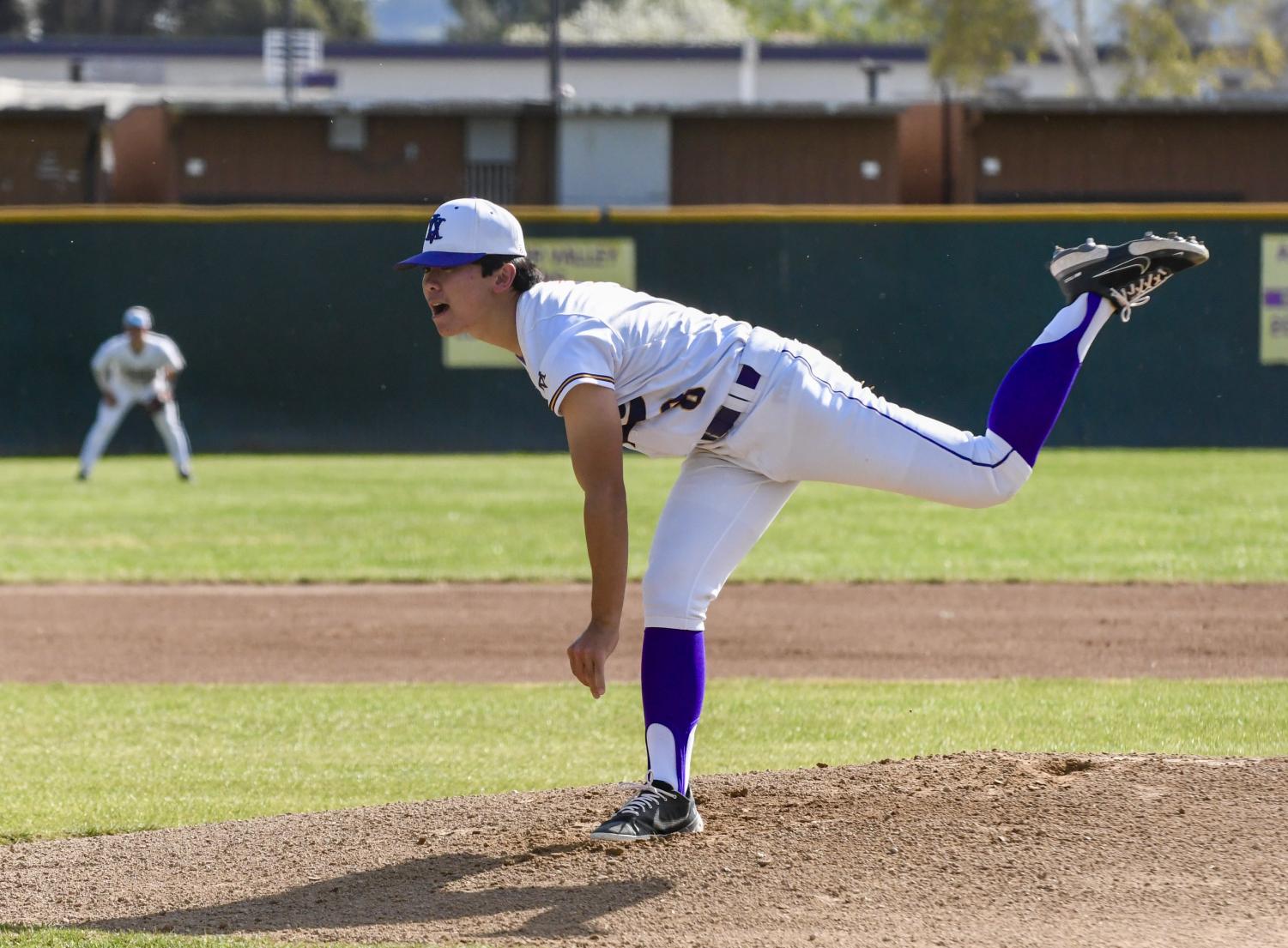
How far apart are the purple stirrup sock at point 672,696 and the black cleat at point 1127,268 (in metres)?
1.51

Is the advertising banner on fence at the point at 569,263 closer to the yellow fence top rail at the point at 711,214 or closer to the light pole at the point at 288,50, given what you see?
the yellow fence top rail at the point at 711,214

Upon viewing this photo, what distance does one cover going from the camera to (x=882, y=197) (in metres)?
24.1

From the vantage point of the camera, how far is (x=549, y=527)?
13.3m

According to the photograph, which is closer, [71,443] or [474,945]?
[474,945]

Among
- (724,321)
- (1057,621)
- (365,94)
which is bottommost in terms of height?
(1057,621)

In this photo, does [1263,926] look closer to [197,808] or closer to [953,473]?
[953,473]

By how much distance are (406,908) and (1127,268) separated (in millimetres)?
2629

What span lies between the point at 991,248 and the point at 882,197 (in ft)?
18.6

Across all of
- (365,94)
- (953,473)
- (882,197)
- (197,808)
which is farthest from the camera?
(365,94)

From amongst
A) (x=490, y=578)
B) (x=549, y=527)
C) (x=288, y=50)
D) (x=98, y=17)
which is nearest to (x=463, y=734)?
(x=490, y=578)

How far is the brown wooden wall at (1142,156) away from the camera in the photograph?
23.2 meters

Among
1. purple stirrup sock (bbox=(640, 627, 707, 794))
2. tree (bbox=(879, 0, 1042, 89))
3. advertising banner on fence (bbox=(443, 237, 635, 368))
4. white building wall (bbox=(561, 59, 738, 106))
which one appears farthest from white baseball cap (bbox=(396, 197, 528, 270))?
white building wall (bbox=(561, 59, 738, 106))

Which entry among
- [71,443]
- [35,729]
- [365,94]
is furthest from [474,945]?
[365,94]

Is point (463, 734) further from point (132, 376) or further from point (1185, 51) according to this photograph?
point (1185, 51)
